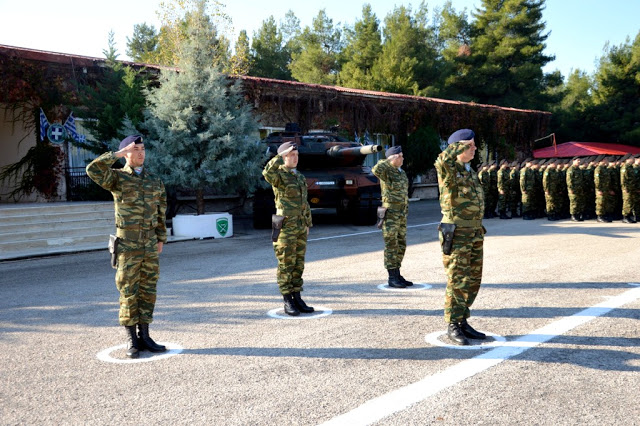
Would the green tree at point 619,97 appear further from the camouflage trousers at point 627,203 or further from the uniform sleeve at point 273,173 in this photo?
the uniform sleeve at point 273,173

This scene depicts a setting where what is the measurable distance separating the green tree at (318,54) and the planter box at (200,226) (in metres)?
36.9

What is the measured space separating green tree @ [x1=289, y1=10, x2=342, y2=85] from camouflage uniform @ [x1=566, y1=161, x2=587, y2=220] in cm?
3554

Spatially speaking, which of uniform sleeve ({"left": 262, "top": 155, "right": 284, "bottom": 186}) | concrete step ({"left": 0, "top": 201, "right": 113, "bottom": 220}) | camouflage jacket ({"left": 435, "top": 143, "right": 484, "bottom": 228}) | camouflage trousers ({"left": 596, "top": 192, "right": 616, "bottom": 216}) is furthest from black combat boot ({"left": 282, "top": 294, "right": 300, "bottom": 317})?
camouflage trousers ({"left": 596, "top": 192, "right": 616, "bottom": 216})

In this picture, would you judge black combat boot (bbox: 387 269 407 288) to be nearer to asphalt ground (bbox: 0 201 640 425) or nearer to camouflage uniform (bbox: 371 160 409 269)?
camouflage uniform (bbox: 371 160 409 269)

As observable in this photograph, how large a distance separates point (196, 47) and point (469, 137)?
1024 cm

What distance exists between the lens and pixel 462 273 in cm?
493

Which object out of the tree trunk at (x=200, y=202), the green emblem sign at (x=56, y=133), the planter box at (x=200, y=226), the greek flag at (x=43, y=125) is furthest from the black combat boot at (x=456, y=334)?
the greek flag at (x=43, y=125)

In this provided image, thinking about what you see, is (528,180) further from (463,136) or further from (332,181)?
(463,136)

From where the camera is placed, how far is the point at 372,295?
23.0 ft

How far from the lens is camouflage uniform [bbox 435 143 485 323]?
4945 millimetres

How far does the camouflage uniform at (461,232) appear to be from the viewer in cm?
495

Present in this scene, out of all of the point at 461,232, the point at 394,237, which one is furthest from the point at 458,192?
the point at 394,237

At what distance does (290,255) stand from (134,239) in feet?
5.92

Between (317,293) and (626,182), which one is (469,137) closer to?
(317,293)
